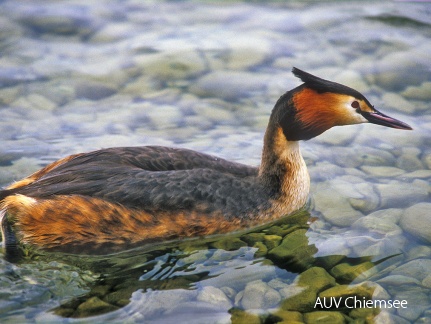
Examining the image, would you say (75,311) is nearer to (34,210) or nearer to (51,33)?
(34,210)

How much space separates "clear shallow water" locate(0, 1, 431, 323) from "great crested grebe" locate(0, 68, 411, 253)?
16 centimetres

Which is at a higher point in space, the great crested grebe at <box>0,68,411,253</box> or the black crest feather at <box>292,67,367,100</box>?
the black crest feather at <box>292,67,367,100</box>

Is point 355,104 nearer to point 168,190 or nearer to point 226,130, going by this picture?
point 168,190

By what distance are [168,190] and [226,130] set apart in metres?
2.04

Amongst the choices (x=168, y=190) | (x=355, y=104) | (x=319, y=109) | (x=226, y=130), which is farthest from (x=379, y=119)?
(x=226, y=130)

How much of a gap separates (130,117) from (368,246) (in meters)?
3.16

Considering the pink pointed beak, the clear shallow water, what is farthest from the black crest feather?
the clear shallow water

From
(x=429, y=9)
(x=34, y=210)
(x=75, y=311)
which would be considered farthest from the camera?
(x=429, y=9)

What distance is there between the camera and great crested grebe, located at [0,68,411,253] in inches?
203

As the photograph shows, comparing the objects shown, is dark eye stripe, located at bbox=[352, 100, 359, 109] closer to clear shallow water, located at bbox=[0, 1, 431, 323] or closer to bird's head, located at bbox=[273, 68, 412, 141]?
bird's head, located at bbox=[273, 68, 412, 141]

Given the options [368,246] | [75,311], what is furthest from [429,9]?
[75,311]

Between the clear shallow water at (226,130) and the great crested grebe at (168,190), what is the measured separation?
0.16m

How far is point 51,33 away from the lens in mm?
9203

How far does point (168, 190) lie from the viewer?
530cm
